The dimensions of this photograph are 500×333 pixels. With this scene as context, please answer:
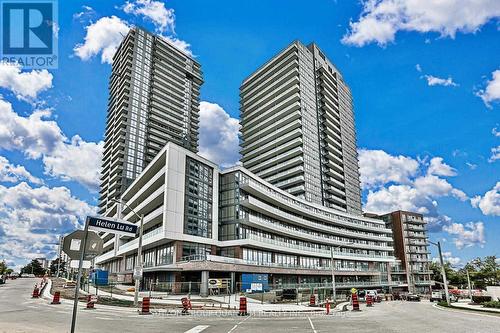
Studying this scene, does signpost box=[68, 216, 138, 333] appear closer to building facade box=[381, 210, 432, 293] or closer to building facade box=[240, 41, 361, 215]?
building facade box=[240, 41, 361, 215]

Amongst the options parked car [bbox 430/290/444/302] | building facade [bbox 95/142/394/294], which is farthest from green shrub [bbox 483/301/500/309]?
building facade [bbox 95/142/394/294]

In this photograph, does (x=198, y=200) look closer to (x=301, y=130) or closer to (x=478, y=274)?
(x=301, y=130)

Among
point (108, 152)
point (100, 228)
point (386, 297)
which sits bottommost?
point (386, 297)

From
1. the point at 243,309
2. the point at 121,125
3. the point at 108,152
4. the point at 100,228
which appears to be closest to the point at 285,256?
the point at 243,309

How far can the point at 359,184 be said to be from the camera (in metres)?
126

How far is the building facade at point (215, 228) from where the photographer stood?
53219mm

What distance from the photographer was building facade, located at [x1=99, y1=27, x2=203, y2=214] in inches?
4486

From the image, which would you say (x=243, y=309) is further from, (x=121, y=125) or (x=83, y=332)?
(x=121, y=125)

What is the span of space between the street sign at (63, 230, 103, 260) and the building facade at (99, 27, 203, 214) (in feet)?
345

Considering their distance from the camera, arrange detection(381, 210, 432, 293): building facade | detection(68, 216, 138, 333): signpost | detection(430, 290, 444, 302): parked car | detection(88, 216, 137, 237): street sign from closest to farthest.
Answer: detection(68, 216, 138, 333): signpost < detection(88, 216, 137, 237): street sign < detection(430, 290, 444, 302): parked car < detection(381, 210, 432, 293): building facade

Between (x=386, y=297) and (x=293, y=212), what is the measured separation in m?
26.3

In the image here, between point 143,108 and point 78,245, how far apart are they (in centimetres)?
11930

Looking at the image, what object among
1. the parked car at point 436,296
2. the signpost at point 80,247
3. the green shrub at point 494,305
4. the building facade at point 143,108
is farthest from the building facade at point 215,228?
the signpost at point 80,247

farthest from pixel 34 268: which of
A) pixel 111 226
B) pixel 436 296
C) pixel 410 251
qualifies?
pixel 111 226
